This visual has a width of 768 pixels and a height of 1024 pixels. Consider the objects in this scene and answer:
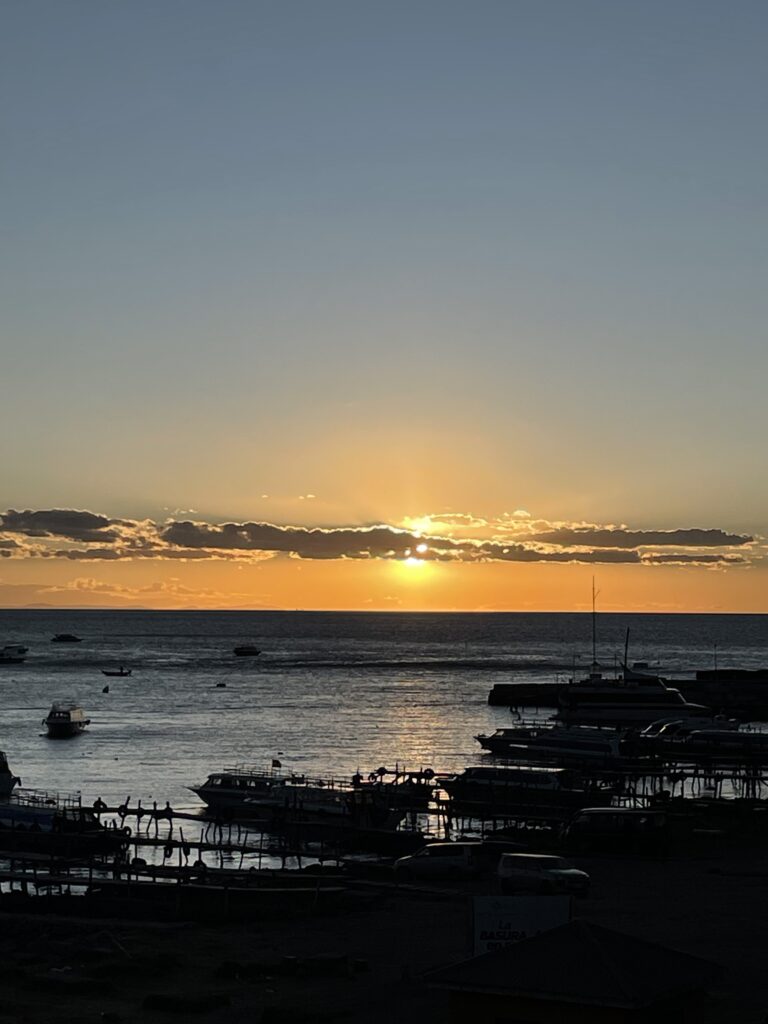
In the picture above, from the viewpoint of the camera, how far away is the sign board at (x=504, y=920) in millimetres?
25641

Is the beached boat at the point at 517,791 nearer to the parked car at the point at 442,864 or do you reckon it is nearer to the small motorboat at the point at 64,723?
the parked car at the point at 442,864

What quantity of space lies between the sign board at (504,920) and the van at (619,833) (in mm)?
32450

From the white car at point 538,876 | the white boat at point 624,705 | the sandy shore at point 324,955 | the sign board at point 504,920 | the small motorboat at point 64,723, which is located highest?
the sign board at point 504,920

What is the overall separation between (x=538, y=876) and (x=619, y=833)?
12.5 metres

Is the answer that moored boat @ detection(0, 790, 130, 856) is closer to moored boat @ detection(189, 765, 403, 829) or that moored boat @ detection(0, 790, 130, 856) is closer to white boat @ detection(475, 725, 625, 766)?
moored boat @ detection(189, 765, 403, 829)

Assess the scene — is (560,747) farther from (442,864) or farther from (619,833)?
(442,864)

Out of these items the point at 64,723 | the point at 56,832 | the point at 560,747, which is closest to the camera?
the point at 56,832

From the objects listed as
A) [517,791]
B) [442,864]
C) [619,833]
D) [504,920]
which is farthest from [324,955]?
[517,791]

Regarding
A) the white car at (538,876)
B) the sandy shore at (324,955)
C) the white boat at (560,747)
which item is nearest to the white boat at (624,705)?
the white boat at (560,747)

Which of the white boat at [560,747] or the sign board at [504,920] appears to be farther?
the white boat at [560,747]

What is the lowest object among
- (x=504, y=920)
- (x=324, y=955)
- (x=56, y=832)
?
(x=56, y=832)

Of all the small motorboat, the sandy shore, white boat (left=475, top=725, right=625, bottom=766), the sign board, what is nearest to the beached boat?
white boat (left=475, top=725, right=625, bottom=766)

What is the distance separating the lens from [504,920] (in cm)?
2589

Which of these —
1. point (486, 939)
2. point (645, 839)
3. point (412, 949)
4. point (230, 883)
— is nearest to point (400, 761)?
point (645, 839)
